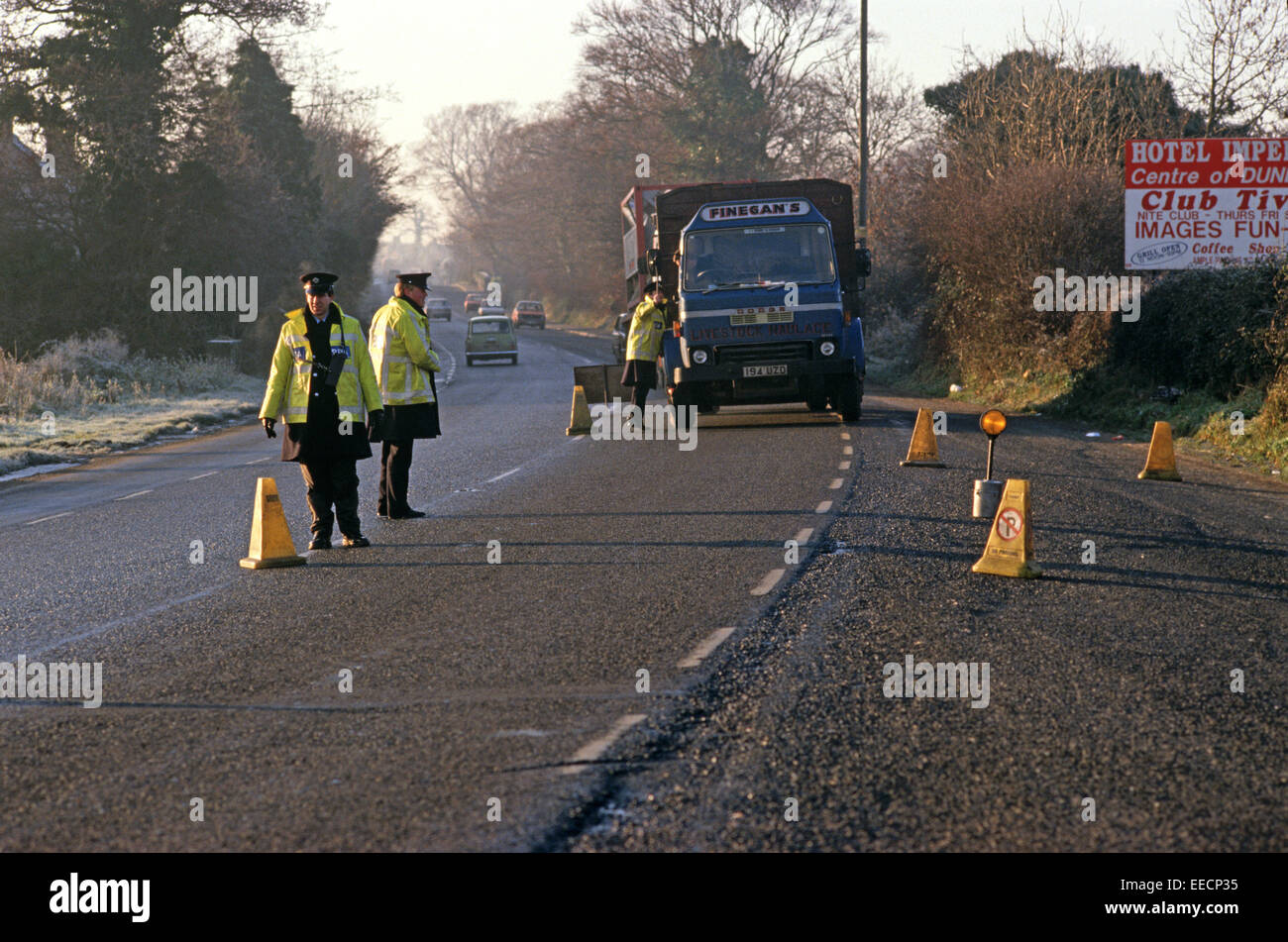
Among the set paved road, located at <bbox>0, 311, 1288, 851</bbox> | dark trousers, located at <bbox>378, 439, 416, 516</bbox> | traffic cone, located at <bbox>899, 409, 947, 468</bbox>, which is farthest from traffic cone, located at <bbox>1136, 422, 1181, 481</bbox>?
dark trousers, located at <bbox>378, 439, 416, 516</bbox>

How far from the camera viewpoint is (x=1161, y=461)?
1364 cm

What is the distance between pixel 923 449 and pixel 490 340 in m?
33.6

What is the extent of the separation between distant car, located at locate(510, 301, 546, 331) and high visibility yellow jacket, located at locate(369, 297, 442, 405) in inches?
2657

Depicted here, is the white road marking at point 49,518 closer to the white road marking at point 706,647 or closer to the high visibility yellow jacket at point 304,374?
the high visibility yellow jacket at point 304,374

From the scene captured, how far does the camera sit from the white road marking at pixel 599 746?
4.93 meters

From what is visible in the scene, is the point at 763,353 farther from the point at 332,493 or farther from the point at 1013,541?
the point at 1013,541

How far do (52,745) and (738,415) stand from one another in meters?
17.2

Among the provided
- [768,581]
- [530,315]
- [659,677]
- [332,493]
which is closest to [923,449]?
[768,581]

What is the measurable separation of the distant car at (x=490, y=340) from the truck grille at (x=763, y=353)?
2833 centimetres

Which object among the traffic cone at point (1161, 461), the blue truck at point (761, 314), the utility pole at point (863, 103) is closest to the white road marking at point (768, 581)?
the traffic cone at point (1161, 461)

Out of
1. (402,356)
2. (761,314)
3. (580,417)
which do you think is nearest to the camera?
(402,356)

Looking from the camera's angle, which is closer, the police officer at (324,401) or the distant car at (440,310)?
the police officer at (324,401)

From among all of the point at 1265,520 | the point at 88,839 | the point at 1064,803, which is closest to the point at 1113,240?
the point at 1265,520

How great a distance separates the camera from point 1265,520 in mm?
11008
